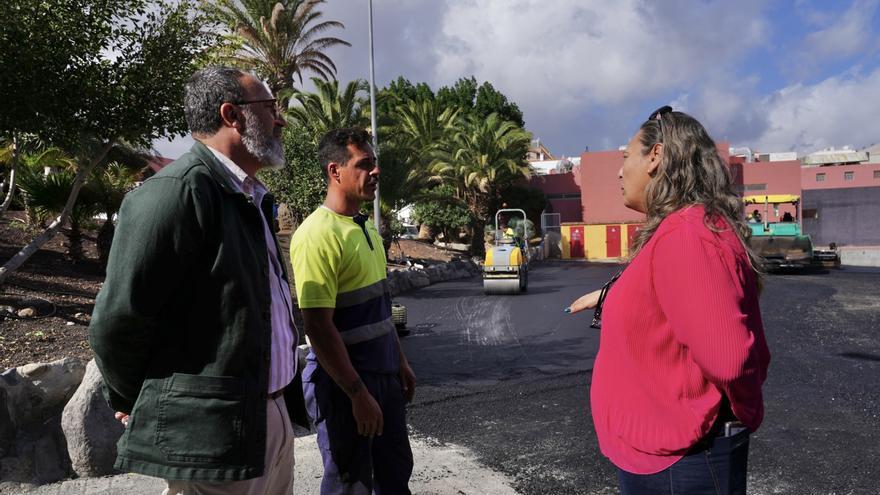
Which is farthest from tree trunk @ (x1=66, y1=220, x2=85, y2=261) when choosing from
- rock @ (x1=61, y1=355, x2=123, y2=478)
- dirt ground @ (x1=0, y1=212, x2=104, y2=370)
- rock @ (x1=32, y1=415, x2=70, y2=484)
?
rock @ (x1=61, y1=355, x2=123, y2=478)

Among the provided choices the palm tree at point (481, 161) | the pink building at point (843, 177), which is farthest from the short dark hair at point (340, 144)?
the pink building at point (843, 177)

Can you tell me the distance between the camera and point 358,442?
104 inches

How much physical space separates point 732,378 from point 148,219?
1497mm

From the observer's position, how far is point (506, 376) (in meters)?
7.04

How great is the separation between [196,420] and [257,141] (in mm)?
858

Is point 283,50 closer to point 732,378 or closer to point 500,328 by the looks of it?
point 500,328

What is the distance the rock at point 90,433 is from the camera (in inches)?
168

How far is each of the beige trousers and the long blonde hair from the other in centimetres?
117

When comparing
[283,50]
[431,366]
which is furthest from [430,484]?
[283,50]

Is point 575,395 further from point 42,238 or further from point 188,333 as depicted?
point 42,238

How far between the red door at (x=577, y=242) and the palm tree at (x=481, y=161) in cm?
390

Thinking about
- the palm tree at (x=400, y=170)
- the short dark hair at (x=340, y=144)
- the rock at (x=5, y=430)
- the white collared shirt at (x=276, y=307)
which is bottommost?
the rock at (x=5, y=430)

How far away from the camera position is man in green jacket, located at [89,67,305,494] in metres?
1.72

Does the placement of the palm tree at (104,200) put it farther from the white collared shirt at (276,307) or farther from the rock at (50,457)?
the white collared shirt at (276,307)
